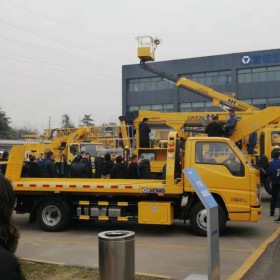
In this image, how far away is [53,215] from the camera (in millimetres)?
10562

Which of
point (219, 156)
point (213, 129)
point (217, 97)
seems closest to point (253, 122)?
point (213, 129)

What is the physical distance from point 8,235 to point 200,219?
26.0ft

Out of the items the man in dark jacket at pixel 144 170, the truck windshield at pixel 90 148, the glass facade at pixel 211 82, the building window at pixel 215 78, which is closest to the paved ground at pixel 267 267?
the man in dark jacket at pixel 144 170

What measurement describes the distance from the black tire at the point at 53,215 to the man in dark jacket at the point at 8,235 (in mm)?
8300

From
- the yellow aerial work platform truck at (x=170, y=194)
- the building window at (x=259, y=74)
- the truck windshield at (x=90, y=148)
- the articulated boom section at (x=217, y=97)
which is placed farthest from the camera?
the building window at (x=259, y=74)

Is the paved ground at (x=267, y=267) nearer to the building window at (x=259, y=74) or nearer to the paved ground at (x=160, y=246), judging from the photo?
the paved ground at (x=160, y=246)

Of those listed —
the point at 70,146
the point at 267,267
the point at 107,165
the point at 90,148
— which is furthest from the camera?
the point at 90,148

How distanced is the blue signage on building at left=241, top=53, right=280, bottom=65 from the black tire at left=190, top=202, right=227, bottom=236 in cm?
4655

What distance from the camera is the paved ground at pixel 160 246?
7426 millimetres

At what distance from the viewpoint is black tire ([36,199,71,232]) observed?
10352 mm

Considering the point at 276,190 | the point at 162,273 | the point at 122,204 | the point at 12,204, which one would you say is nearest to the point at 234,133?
the point at 276,190

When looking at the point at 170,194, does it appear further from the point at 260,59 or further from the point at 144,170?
the point at 260,59

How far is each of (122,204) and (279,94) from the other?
153ft

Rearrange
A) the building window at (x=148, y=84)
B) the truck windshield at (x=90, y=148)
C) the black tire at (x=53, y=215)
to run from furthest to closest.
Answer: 1. the building window at (x=148, y=84)
2. the truck windshield at (x=90, y=148)
3. the black tire at (x=53, y=215)
